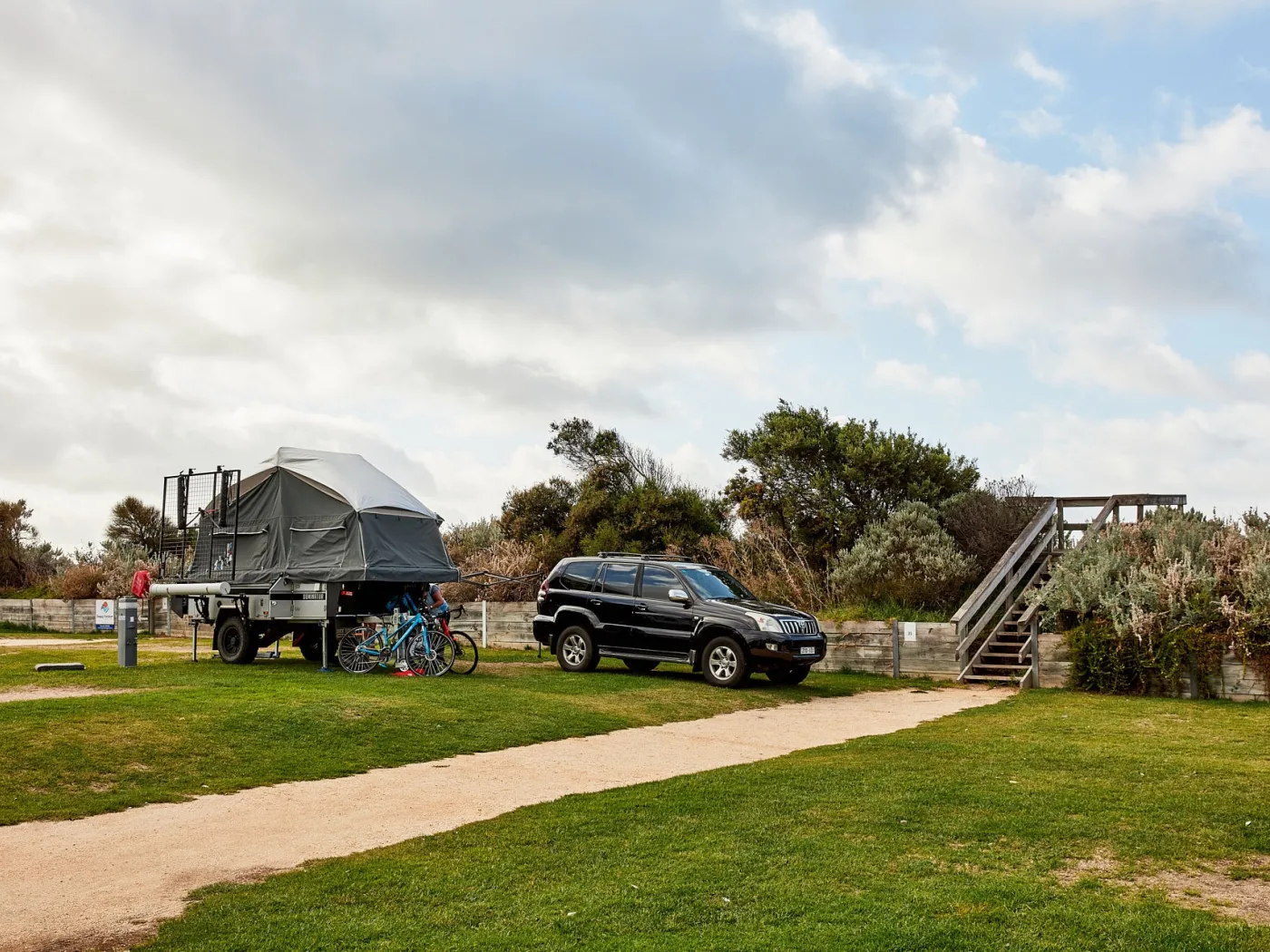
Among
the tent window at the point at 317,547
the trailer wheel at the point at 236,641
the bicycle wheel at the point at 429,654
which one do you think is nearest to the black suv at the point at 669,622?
the bicycle wheel at the point at 429,654

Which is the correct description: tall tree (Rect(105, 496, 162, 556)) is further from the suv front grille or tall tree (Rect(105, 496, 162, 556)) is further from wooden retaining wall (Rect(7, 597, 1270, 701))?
the suv front grille

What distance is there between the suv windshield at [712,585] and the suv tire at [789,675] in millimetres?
1232

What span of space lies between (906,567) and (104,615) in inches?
776

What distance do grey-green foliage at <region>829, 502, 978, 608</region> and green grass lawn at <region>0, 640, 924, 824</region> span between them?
360 cm

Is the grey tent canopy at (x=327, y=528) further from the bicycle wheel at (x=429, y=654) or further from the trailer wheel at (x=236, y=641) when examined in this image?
the bicycle wheel at (x=429, y=654)

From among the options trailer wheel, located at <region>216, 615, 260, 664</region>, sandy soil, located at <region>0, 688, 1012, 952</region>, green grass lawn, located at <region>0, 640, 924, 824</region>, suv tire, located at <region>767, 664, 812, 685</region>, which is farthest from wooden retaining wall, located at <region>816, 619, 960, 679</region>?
trailer wheel, located at <region>216, 615, 260, 664</region>

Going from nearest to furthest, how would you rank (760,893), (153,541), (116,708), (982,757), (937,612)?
(760,893), (982,757), (116,708), (937,612), (153,541)

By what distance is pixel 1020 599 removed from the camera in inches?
791

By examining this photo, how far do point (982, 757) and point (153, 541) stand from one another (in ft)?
105

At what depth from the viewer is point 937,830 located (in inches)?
286

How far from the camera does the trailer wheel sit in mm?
19609

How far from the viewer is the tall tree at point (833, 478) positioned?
25.1 metres

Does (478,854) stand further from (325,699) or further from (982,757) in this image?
(325,699)

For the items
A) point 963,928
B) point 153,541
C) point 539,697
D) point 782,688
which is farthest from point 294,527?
point 153,541
